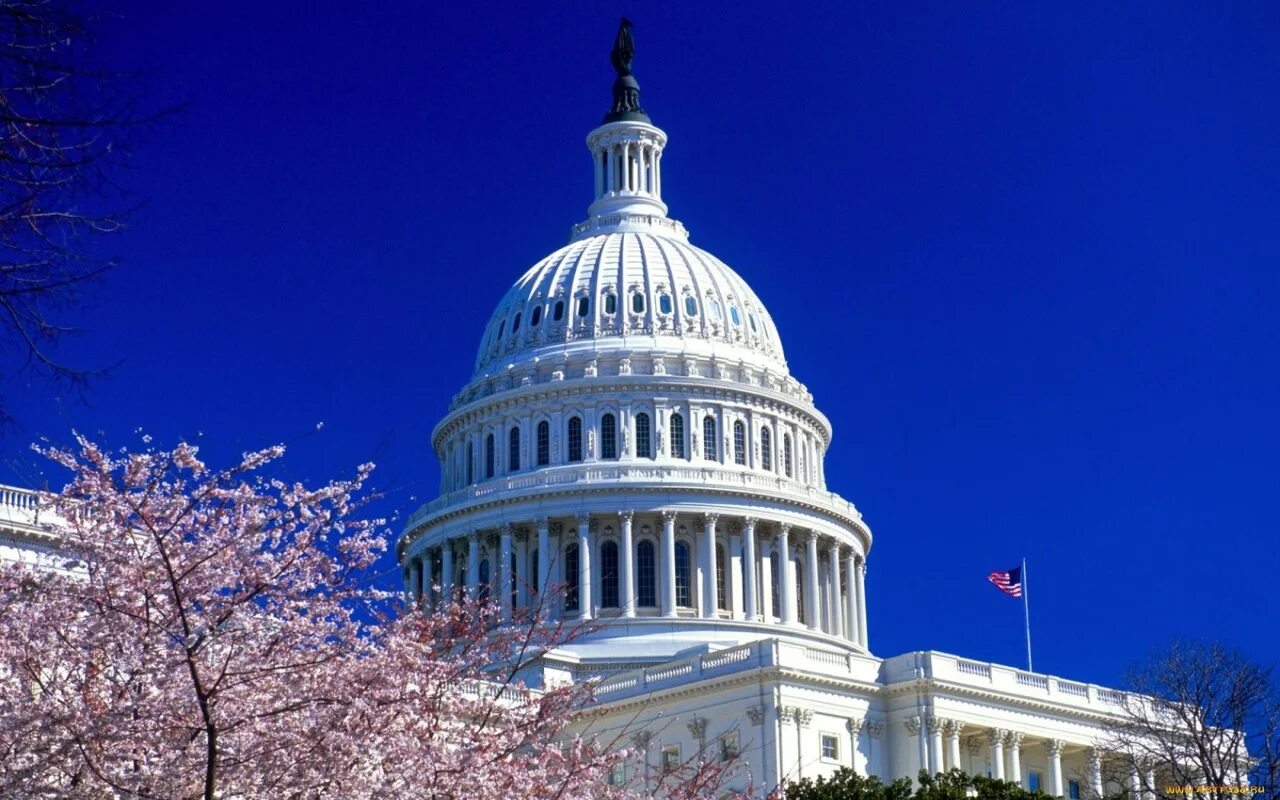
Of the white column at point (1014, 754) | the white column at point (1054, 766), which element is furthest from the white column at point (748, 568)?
the white column at point (1054, 766)

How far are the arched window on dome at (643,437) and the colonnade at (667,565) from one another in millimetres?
5038

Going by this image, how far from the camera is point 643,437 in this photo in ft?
383

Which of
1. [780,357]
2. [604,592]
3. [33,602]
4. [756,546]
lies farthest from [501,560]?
[33,602]

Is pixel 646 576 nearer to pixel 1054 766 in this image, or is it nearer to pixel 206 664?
pixel 1054 766

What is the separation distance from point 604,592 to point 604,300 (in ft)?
67.0

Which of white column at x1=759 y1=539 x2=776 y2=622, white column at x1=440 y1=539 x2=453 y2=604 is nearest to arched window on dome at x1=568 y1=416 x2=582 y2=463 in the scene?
white column at x1=440 y1=539 x2=453 y2=604

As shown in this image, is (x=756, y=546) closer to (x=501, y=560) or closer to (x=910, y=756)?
(x=501, y=560)

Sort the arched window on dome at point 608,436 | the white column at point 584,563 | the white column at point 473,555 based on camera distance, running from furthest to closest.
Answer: the arched window on dome at point 608,436, the white column at point 473,555, the white column at point 584,563

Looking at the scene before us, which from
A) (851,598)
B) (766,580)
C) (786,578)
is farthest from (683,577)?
(851,598)

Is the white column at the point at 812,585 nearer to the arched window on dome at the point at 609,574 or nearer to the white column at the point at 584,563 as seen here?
the arched window on dome at the point at 609,574

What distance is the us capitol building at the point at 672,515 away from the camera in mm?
89062

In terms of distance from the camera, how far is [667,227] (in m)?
132

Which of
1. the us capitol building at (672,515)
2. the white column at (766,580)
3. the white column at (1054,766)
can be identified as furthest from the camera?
the white column at (766,580)

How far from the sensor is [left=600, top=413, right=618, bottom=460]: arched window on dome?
116250 millimetres
